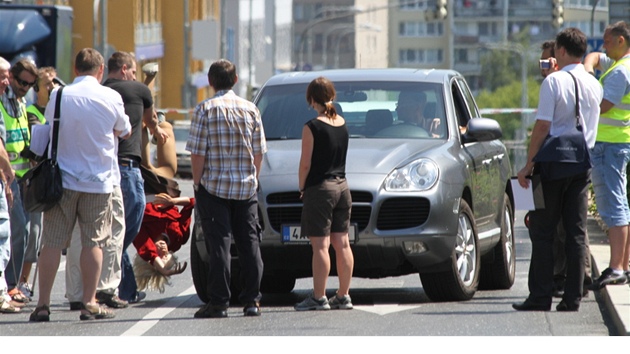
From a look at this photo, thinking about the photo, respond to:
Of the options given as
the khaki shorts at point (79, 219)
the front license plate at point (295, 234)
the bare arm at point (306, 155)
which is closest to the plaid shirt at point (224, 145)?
the bare arm at point (306, 155)

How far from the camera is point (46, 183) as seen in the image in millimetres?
9781

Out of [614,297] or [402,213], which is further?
[402,213]

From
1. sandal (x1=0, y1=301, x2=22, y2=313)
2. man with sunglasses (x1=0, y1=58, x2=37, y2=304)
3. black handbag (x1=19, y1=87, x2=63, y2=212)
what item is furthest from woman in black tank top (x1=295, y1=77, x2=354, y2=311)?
man with sunglasses (x1=0, y1=58, x2=37, y2=304)

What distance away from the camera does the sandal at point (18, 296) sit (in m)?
11.0

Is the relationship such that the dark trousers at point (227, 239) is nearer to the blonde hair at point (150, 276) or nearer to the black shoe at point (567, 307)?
the blonde hair at point (150, 276)

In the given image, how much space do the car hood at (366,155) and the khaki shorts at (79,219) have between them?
1.23m

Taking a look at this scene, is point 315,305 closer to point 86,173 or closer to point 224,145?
point 224,145

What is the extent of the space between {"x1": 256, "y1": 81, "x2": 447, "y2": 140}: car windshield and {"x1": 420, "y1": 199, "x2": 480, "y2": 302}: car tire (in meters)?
0.76

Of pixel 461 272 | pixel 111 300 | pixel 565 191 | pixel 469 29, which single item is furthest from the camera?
pixel 469 29

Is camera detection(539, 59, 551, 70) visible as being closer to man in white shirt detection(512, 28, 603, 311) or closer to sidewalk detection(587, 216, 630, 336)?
man in white shirt detection(512, 28, 603, 311)

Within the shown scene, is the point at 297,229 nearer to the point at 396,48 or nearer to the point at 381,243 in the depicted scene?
the point at 381,243

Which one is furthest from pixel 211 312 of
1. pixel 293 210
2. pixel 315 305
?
pixel 293 210

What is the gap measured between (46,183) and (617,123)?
4.08 metres

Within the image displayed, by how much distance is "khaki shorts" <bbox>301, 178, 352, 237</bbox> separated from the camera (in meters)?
10.0
